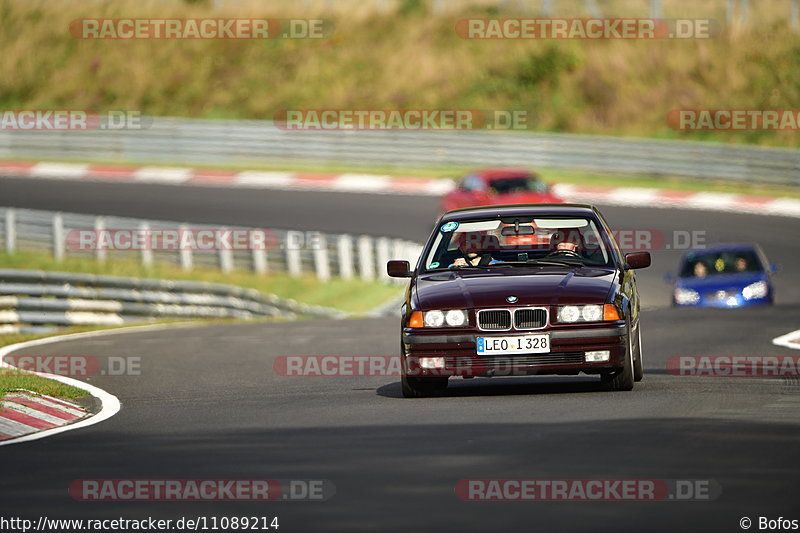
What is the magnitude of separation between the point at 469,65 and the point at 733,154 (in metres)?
16.6

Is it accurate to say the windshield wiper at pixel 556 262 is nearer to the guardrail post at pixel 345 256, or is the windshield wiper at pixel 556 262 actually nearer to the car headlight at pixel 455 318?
the car headlight at pixel 455 318

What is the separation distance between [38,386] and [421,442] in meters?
4.98

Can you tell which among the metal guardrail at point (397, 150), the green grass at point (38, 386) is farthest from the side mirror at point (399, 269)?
the metal guardrail at point (397, 150)

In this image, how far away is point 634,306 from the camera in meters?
12.3

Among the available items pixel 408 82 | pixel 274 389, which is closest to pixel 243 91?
pixel 408 82

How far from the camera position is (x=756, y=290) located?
24.3 m

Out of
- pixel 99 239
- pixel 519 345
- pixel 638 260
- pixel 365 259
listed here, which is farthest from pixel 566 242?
pixel 99 239

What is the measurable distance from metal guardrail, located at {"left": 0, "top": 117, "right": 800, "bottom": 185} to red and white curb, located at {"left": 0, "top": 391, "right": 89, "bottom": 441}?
29176 millimetres

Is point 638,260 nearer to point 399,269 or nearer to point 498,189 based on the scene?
point 399,269

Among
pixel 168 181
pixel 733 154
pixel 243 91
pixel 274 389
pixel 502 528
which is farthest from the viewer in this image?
pixel 243 91

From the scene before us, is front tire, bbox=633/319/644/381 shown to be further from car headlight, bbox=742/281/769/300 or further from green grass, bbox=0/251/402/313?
green grass, bbox=0/251/402/313

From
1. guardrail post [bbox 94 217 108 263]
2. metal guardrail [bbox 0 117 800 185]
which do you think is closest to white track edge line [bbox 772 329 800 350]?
guardrail post [bbox 94 217 108 263]

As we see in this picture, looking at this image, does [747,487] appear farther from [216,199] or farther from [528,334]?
[216,199]

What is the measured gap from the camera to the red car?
31.6 meters
